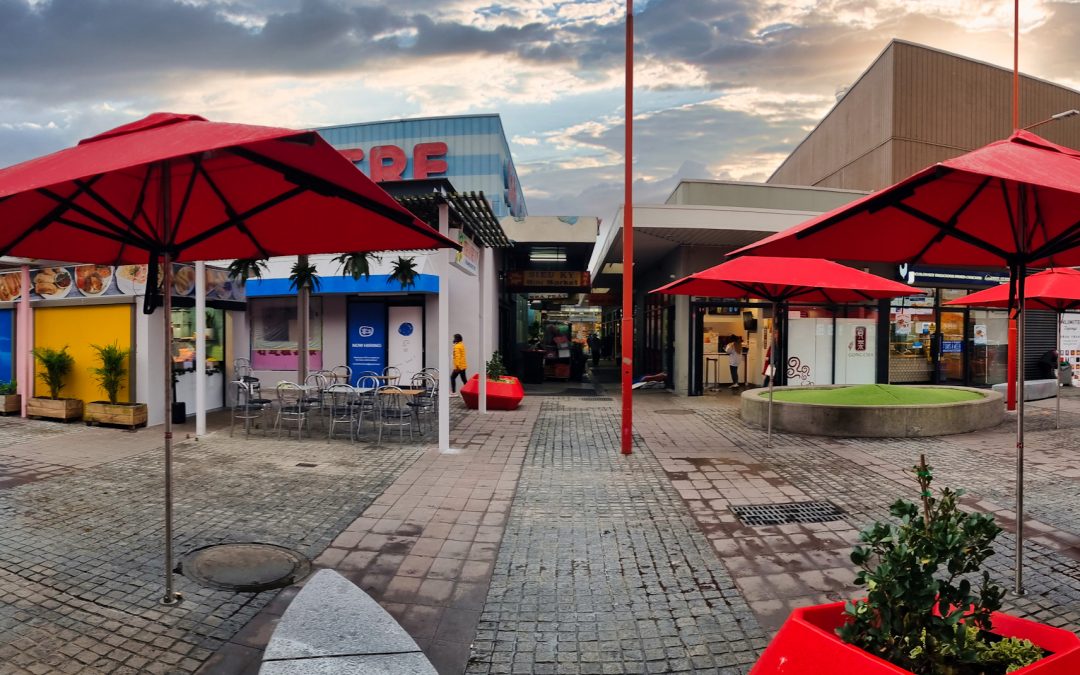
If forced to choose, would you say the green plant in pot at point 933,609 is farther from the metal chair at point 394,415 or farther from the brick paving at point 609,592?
the metal chair at point 394,415

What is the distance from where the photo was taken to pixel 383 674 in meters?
2.56

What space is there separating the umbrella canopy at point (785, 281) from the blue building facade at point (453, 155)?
2887 cm

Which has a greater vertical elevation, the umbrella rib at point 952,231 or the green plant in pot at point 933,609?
the umbrella rib at point 952,231

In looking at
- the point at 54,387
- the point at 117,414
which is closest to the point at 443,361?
the point at 117,414

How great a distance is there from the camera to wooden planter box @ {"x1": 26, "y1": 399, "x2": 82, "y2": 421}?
374 inches

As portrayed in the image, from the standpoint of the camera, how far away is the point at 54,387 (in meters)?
9.74

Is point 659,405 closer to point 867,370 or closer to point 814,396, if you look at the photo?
point 814,396

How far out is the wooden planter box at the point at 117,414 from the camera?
353 inches

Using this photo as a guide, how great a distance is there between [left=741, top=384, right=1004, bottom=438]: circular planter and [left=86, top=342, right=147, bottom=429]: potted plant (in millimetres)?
10026

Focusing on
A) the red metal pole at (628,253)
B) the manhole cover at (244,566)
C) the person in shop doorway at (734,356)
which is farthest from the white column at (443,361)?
the person in shop doorway at (734,356)

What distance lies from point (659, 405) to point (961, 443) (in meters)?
5.62

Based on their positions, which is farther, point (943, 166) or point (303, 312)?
point (303, 312)

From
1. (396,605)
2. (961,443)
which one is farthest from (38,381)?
(961,443)

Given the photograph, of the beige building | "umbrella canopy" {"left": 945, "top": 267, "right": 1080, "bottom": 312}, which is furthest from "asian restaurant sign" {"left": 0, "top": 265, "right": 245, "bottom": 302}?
the beige building
